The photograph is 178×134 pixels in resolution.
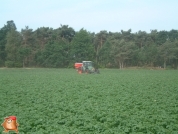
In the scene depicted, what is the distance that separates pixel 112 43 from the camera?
232 ft

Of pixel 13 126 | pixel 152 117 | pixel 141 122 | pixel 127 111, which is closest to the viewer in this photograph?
pixel 13 126

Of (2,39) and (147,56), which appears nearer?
(147,56)

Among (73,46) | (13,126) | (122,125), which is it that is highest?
(73,46)

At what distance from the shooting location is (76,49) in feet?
226

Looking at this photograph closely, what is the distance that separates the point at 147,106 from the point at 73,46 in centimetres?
6009

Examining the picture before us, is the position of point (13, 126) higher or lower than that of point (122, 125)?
higher

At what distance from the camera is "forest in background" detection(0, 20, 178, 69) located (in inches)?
2549

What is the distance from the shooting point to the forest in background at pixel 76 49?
64750 mm

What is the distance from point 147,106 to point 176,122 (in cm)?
252

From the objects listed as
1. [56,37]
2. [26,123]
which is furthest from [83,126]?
[56,37]

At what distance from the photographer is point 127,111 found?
912cm

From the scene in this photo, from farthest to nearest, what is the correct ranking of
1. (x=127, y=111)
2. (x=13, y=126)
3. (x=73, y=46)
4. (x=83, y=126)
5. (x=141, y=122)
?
(x=73, y=46), (x=127, y=111), (x=141, y=122), (x=83, y=126), (x=13, y=126)

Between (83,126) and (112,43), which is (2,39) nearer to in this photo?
(112,43)

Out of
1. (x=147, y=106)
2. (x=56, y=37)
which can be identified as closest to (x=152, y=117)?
(x=147, y=106)
